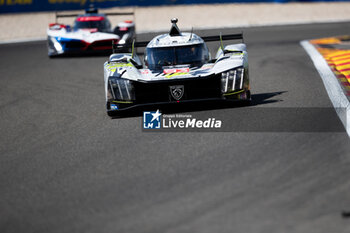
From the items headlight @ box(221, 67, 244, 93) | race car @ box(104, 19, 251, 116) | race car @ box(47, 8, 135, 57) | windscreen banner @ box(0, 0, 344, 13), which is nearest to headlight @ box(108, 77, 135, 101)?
race car @ box(104, 19, 251, 116)

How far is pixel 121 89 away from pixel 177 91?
2.72ft

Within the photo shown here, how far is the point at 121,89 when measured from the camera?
8.91 meters

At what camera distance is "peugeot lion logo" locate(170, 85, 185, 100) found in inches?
341

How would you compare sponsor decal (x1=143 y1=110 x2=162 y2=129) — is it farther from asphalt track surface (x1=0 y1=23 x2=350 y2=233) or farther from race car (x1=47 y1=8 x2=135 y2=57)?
race car (x1=47 y1=8 x2=135 y2=57)

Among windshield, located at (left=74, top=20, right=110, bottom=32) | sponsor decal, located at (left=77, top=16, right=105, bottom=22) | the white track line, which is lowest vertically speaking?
windshield, located at (left=74, top=20, right=110, bottom=32)

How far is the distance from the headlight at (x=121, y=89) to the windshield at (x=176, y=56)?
45.1 inches

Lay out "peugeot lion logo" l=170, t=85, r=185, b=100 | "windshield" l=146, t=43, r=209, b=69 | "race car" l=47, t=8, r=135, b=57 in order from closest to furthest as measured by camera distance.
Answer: "peugeot lion logo" l=170, t=85, r=185, b=100 → "windshield" l=146, t=43, r=209, b=69 → "race car" l=47, t=8, r=135, b=57

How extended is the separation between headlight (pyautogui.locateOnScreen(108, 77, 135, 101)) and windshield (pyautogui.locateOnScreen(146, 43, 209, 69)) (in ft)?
3.76

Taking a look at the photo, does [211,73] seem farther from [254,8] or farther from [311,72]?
[254,8]

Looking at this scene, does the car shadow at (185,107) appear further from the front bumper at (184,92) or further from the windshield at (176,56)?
the windshield at (176,56)

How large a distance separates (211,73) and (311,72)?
4334 mm

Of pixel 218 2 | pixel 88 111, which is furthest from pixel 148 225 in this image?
pixel 218 2

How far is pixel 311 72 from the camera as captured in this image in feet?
41.0

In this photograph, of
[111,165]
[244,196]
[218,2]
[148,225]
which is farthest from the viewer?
[218,2]
